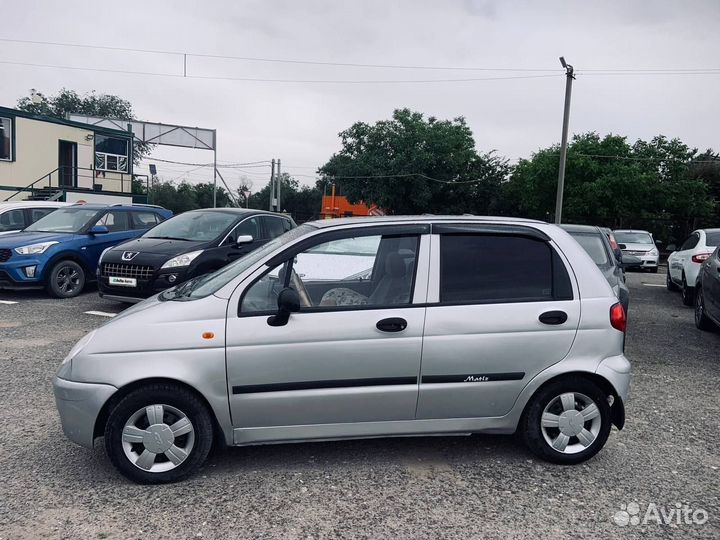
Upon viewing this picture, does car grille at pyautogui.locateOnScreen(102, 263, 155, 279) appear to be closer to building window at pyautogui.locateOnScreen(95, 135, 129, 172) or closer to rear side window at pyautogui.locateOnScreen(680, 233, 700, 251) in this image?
rear side window at pyautogui.locateOnScreen(680, 233, 700, 251)

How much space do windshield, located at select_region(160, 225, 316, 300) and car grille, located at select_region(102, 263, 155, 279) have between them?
15.2ft

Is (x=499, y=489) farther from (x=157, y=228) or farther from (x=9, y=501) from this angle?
(x=157, y=228)

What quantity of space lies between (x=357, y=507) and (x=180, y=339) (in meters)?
1.40

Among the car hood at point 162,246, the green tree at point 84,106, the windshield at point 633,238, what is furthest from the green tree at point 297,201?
the car hood at point 162,246

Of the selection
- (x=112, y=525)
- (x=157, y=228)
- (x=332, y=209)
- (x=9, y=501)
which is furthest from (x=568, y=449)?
(x=332, y=209)

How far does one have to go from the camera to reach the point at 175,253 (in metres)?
8.81

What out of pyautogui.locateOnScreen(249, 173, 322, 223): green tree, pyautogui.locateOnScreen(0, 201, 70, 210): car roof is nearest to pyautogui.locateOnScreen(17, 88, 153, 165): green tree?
pyautogui.locateOnScreen(249, 173, 322, 223): green tree

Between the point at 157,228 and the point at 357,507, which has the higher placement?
the point at 157,228

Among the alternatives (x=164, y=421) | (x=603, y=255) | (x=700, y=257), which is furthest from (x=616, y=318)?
(x=700, y=257)

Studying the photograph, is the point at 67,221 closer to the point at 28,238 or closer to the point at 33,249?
the point at 28,238

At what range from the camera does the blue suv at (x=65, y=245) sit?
10.1m

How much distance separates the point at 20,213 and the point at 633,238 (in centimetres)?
1913

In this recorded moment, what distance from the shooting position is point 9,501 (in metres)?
3.36

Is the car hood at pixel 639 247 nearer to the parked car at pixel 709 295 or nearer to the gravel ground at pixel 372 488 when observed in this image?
the parked car at pixel 709 295
